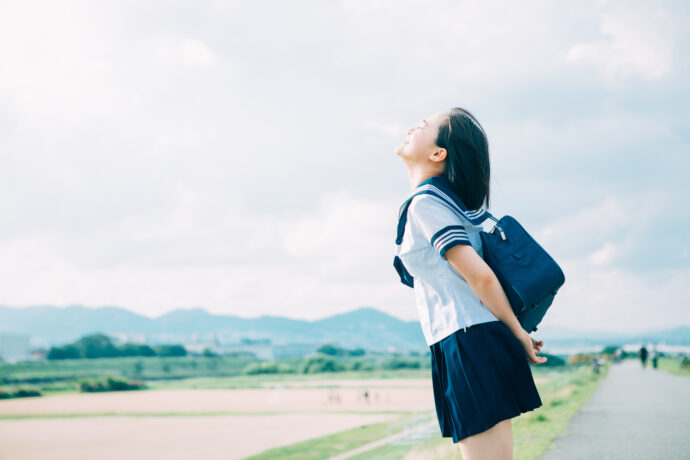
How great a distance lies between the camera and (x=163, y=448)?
40.0 metres

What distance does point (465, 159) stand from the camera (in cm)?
214

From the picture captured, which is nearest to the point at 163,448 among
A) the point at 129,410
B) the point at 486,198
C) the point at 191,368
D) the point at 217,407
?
the point at 217,407

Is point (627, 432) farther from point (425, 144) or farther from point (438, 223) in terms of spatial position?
point (438, 223)

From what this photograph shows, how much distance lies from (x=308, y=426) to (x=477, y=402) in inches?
1601

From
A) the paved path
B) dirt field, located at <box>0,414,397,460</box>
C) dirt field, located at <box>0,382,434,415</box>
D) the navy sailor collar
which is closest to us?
the navy sailor collar

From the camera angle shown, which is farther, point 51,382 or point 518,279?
point 51,382

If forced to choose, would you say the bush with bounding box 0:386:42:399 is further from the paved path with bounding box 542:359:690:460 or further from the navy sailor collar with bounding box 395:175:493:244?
the navy sailor collar with bounding box 395:175:493:244

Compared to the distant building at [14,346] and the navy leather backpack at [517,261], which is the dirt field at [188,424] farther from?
the distant building at [14,346]

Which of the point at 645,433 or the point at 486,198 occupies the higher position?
the point at 486,198

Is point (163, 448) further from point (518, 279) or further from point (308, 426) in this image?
point (518, 279)

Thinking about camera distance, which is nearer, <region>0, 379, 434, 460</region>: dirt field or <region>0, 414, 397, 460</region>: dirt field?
<region>0, 414, 397, 460</region>: dirt field

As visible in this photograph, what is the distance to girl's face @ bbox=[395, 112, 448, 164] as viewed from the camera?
7.14 feet

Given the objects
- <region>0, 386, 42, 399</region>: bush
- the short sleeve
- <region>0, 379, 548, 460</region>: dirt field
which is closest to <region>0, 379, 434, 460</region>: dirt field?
<region>0, 379, 548, 460</region>: dirt field

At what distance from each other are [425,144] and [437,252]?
39cm
